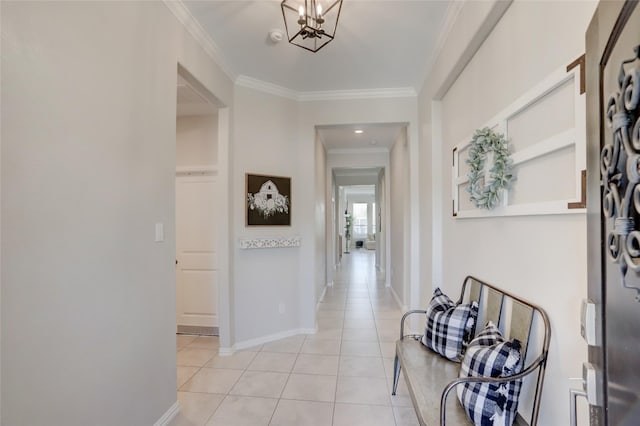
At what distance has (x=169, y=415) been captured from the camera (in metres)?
2.09

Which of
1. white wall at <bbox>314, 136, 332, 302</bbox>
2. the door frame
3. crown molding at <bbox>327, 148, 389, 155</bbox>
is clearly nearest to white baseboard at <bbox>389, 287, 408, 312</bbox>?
white wall at <bbox>314, 136, 332, 302</bbox>

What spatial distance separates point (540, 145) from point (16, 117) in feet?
6.64

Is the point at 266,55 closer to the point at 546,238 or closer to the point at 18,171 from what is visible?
the point at 18,171

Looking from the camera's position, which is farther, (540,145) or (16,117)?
(540,145)

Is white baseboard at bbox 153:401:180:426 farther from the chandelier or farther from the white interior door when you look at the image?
the chandelier

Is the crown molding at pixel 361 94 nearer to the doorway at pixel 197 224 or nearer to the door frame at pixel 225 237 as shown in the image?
the door frame at pixel 225 237

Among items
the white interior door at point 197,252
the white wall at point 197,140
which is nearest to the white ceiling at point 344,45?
the white wall at point 197,140

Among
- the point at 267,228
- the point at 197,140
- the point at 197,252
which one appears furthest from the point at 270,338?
the point at 197,140

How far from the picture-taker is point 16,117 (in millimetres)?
1122

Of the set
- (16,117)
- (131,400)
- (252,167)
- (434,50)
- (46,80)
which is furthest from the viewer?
(252,167)

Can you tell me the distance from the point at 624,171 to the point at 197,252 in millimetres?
3995

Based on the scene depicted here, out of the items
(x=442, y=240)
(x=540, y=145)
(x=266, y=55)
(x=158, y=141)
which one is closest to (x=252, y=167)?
(x=266, y=55)

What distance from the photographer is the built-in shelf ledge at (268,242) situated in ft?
10.7

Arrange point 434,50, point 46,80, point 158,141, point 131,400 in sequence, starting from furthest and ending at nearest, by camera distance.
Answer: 1. point 434,50
2. point 158,141
3. point 131,400
4. point 46,80
